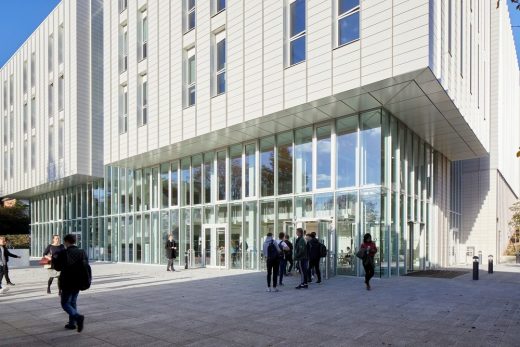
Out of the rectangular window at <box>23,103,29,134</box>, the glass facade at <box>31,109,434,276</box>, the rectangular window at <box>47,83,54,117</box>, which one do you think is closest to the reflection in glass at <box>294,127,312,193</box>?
the glass facade at <box>31,109,434,276</box>

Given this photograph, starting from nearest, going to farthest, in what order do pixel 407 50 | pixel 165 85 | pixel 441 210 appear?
pixel 407 50, pixel 165 85, pixel 441 210

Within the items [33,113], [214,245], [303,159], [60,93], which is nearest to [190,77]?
[303,159]

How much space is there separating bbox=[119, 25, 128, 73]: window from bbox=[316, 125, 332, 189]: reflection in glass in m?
14.5

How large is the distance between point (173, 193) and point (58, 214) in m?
19.4

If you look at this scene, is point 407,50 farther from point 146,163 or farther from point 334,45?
point 146,163

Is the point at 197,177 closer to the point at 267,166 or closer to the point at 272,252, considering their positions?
the point at 267,166

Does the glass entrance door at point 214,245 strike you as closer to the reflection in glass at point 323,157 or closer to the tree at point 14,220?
the reflection in glass at point 323,157

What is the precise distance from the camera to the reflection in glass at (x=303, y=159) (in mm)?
17578

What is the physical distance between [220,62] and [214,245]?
9.04 m

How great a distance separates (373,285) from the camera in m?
13.2

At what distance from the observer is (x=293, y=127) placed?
59.6 ft

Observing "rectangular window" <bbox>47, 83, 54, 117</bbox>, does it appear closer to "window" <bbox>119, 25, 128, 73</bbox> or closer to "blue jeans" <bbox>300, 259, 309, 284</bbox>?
"window" <bbox>119, 25, 128, 73</bbox>

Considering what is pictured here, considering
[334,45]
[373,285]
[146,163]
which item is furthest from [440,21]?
[146,163]

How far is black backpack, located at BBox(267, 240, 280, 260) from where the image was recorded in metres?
11.5
